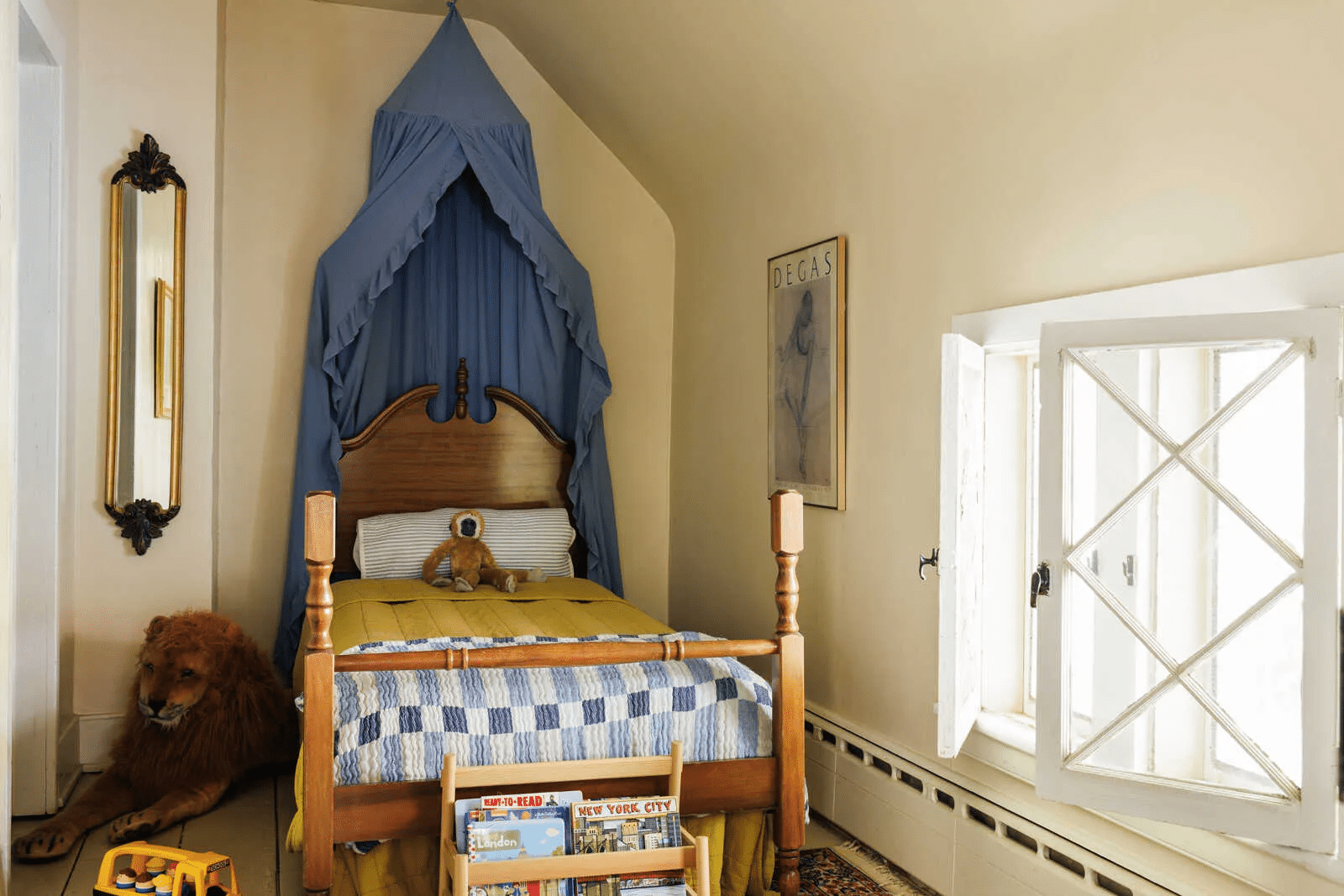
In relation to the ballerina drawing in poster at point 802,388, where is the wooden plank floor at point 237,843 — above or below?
below

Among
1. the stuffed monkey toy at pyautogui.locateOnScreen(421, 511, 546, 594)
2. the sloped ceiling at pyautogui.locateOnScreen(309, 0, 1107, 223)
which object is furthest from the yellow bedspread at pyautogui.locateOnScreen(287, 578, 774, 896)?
the sloped ceiling at pyautogui.locateOnScreen(309, 0, 1107, 223)

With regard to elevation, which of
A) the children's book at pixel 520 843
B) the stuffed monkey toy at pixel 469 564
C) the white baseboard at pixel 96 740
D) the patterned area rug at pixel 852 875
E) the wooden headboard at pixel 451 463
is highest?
the wooden headboard at pixel 451 463

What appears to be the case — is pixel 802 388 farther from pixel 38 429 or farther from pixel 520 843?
pixel 38 429

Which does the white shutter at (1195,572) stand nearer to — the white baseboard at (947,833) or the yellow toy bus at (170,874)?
the white baseboard at (947,833)

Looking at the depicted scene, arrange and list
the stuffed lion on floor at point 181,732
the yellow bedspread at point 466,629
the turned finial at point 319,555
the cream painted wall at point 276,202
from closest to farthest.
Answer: the turned finial at point 319,555
the yellow bedspread at point 466,629
the stuffed lion on floor at point 181,732
the cream painted wall at point 276,202

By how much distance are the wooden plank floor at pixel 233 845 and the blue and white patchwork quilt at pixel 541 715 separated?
2.32 feet

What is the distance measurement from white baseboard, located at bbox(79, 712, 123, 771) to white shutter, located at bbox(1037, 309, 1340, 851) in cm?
309

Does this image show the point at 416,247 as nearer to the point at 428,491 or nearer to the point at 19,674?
the point at 428,491

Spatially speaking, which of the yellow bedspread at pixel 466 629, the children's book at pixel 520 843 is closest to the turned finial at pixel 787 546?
the yellow bedspread at pixel 466 629

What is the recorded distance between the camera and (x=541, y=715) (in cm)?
253

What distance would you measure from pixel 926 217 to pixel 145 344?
2.65 metres

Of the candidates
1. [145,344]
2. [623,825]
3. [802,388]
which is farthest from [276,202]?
[623,825]

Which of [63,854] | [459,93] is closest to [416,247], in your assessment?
[459,93]

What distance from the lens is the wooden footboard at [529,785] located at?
2.34 m
